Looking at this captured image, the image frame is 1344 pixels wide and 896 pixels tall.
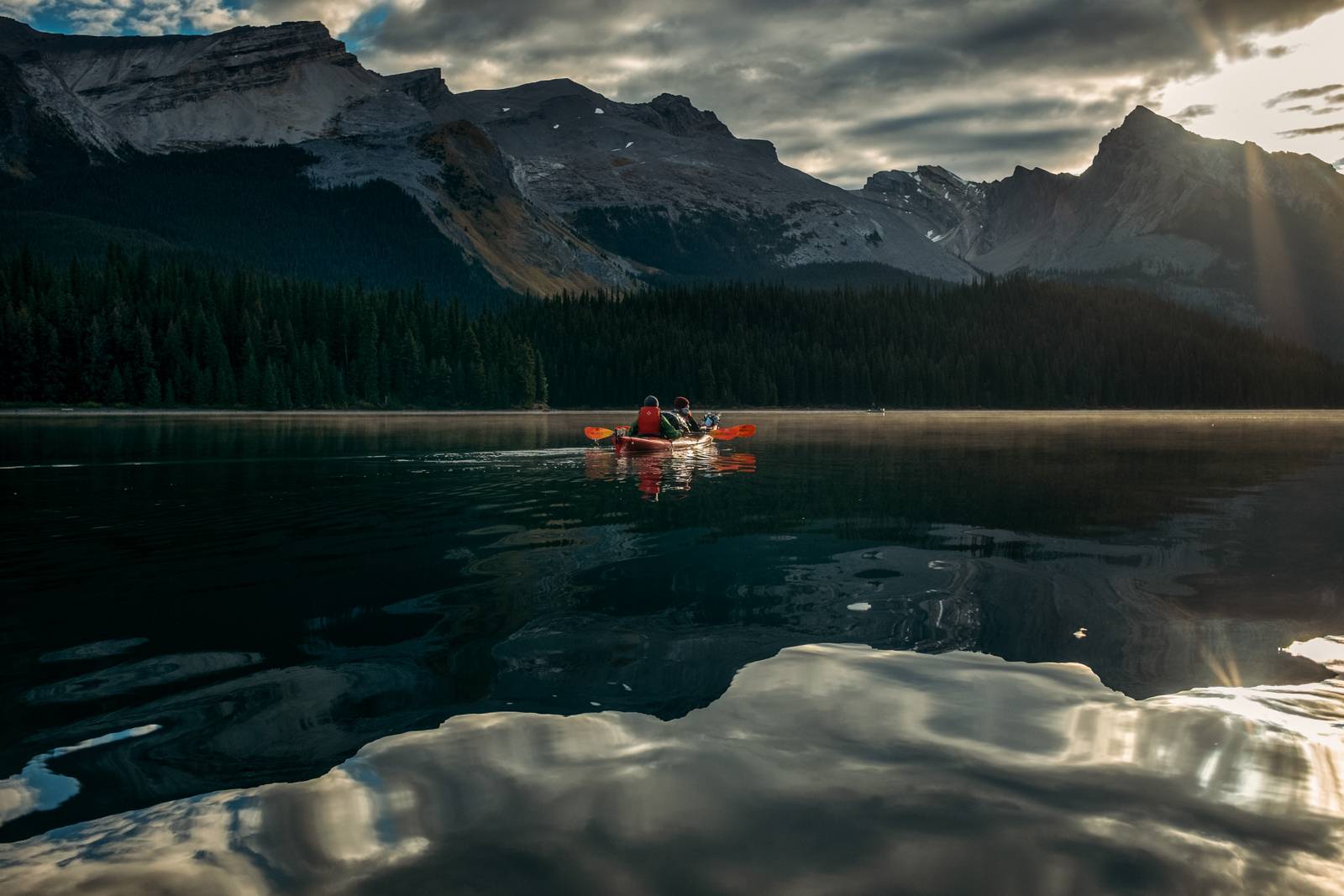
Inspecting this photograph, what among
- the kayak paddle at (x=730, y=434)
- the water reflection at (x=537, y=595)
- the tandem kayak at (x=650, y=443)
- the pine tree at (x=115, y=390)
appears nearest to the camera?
the water reflection at (x=537, y=595)

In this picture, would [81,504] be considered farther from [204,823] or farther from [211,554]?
[204,823]

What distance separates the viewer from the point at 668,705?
417 inches

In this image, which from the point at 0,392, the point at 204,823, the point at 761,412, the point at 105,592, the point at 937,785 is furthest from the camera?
the point at 761,412

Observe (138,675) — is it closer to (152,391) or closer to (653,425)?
(653,425)

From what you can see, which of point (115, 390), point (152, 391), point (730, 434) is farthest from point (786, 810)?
point (115, 390)

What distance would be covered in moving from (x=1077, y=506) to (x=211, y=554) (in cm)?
2606

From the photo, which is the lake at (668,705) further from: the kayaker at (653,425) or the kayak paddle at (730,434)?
the kayak paddle at (730,434)

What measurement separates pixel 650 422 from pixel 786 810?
4739 cm

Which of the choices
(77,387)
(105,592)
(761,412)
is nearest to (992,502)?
(105,592)

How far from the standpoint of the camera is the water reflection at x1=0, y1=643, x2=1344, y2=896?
6605mm

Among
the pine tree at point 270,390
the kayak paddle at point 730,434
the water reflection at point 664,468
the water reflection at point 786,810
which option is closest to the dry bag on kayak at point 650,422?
the water reflection at point 664,468

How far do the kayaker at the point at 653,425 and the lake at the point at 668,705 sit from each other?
2849 cm

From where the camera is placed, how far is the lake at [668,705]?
6.91 metres

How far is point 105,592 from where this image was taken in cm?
1630
